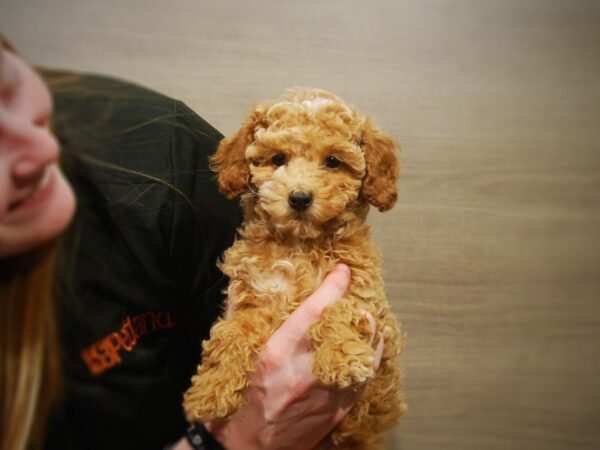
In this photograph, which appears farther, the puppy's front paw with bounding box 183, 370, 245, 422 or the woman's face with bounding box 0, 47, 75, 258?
the puppy's front paw with bounding box 183, 370, 245, 422

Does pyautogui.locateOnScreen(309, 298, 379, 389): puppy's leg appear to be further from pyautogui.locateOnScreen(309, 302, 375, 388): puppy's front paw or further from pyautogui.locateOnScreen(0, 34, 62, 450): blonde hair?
pyautogui.locateOnScreen(0, 34, 62, 450): blonde hair

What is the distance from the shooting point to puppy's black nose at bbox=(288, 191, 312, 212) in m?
0.80

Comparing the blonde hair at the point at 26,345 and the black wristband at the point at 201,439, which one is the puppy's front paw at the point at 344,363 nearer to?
the black wristband at the point at 201,439

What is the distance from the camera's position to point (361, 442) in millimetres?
952

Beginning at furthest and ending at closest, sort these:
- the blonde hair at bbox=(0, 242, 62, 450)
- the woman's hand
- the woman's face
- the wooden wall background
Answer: the wooden wall background < the woman's hand < the blonde hair at bbox=(0, 242, 62, 450) < the woman's face

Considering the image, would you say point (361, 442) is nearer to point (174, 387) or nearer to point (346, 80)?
point (174, 387)

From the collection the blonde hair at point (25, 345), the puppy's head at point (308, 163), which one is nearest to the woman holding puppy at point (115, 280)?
the blonde hair at point (25, 345)

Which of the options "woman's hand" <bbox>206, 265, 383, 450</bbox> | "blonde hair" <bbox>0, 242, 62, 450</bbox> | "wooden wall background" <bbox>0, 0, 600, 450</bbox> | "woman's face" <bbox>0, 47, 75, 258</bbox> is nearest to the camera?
"woman's face" <bbox>0, 47, 75, 258</bbox>

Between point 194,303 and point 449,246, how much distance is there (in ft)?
2.08

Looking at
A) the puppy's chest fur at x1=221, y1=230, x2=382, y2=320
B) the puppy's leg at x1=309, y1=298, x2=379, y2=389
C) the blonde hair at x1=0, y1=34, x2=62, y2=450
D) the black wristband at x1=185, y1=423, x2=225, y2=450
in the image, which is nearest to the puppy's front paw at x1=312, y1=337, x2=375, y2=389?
the puppy's leg at x1=309, y1=298, x2=379, y2=389

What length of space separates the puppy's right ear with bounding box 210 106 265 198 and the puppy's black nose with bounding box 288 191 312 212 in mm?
121

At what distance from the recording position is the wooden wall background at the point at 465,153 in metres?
0.98

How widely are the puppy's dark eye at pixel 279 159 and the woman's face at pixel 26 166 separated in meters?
0.34

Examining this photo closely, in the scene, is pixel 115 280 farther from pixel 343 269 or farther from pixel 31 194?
pixel 343 269
